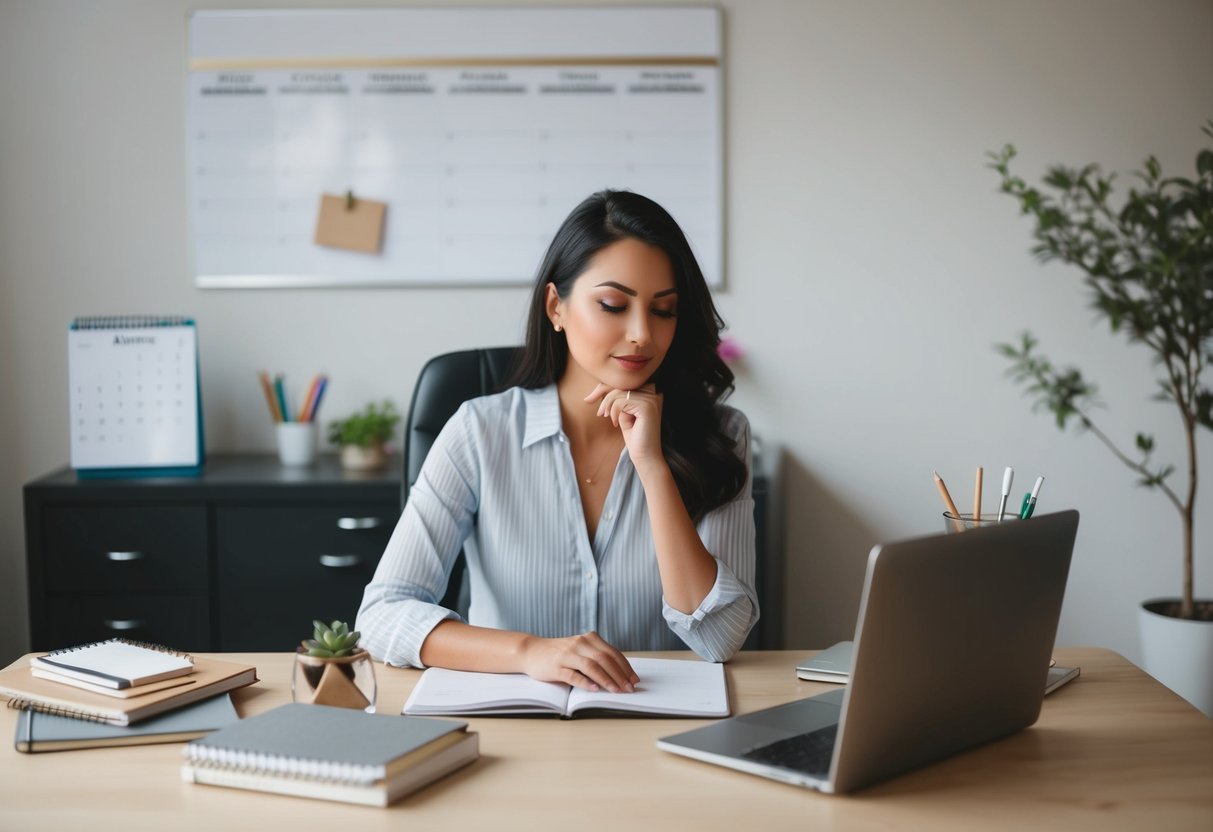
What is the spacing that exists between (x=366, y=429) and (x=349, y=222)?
0.53m

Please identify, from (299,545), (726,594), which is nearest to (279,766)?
(726,594)

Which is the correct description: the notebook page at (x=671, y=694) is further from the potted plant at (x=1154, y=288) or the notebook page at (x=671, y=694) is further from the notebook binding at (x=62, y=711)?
the potted plant at (x=1154, y=288)

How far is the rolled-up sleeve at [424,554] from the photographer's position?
1352mm

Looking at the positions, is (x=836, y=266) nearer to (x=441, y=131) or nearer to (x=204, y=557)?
(x=441, y=131)

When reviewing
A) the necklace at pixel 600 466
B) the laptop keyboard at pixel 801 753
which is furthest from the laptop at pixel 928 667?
the necklace at pixel 600 466

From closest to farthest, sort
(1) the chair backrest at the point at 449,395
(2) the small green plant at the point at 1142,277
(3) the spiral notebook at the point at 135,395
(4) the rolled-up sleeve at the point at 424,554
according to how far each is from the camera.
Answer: (4) the rolled-up sleeve at the point at 424,554
(1) the chair backrest at the point at 449,395
(2) the small green plant at the point at 1142,277
(3) the spiral notebook at the point at 135,395

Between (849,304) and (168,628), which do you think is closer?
(168,628)

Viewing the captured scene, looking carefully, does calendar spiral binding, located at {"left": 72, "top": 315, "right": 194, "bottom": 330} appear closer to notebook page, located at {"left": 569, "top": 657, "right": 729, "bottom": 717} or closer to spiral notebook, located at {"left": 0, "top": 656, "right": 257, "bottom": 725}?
spiral notebook, located at {"left": 0, "top": 656, "right": 257, "bottom": 725}

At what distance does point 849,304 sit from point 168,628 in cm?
175

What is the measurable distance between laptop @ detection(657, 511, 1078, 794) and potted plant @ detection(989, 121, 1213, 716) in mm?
1565

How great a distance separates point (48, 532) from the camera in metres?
2.45

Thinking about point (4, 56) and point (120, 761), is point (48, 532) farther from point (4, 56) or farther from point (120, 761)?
point (120, 761)

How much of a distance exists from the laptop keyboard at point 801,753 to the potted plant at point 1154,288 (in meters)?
1.70

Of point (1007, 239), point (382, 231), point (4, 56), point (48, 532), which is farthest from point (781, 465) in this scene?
point (4, 56)
